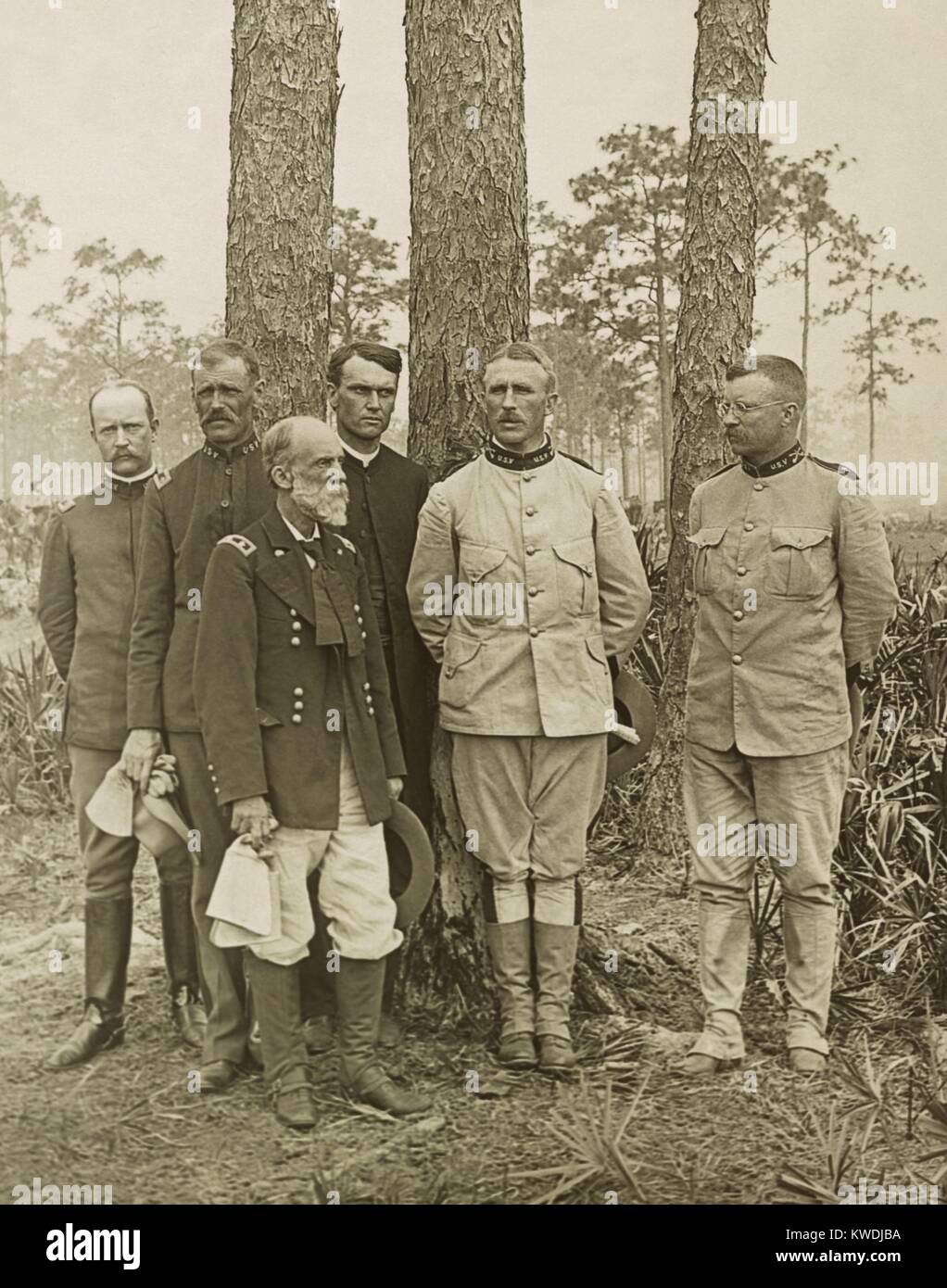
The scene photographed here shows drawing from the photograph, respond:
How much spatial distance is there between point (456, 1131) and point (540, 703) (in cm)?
120

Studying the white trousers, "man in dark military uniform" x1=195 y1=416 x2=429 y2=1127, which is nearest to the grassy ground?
"man in dark military uniform" x1=195 y1=416 x2=429 y2=1127

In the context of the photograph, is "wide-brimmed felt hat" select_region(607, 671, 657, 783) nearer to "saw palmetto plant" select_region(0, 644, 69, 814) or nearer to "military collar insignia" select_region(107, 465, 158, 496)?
"military collar insignia" select_region(107, 465, 158, 496)

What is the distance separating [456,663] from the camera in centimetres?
380

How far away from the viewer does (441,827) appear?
13.2 feet

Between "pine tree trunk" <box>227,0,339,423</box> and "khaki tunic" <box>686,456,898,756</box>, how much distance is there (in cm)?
135

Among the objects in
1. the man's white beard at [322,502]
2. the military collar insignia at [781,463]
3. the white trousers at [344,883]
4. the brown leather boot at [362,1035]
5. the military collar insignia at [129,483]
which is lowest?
the brown leather boot at [362,1035]

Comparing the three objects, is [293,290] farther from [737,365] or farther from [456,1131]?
[456,1131]

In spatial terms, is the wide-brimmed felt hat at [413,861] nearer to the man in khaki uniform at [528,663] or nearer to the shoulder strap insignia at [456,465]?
the man in khaki uniform at [528,663]

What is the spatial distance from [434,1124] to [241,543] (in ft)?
5.50

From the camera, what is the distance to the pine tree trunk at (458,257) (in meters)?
3.97

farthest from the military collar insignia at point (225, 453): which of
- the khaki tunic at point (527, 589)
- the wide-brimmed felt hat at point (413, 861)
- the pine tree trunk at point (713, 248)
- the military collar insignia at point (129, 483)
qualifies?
the pine tree trunk at point (713, 248)

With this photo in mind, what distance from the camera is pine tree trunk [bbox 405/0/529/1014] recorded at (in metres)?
3.97

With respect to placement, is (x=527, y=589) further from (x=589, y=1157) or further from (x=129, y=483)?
(x=589, y=1157)
